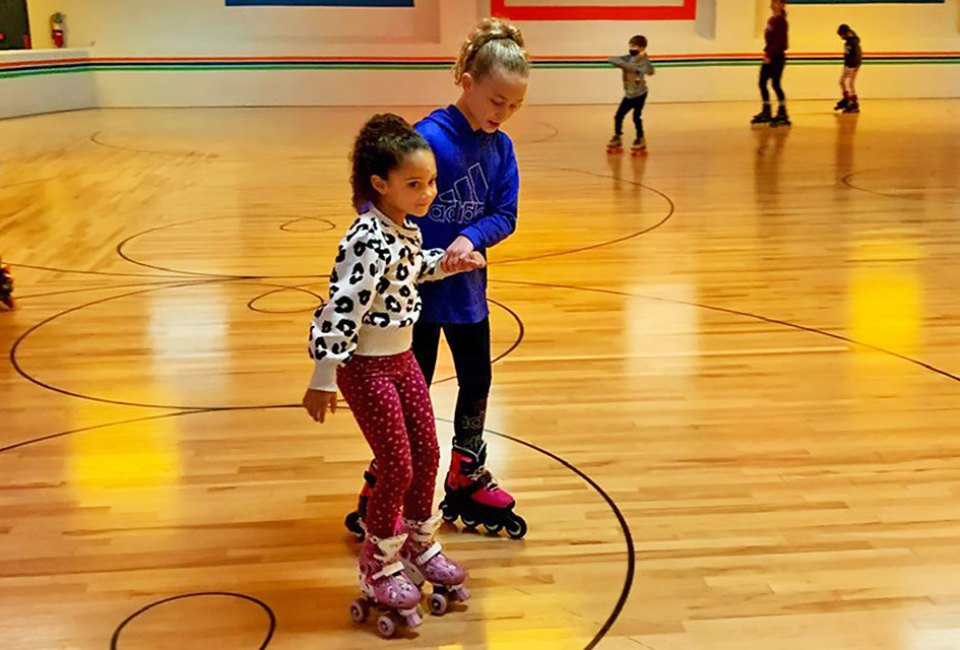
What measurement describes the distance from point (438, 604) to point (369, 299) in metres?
0.69

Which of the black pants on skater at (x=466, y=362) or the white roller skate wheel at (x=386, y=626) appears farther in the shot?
the black pants on skater at (x=466, y=362)

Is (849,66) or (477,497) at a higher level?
(849,66)

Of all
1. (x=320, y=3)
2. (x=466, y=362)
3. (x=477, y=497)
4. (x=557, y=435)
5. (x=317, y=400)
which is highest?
(x=320, y=3)

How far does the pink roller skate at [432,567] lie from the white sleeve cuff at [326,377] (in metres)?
0.42

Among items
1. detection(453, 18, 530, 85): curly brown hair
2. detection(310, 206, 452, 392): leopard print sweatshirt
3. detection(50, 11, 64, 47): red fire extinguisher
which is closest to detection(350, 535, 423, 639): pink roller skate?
detection(310, 206, 452, 392): leopard print sweatshirt

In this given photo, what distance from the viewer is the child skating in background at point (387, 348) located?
196 cm

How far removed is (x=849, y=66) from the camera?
12.9 m

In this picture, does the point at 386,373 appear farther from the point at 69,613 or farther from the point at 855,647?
the point at 855,647

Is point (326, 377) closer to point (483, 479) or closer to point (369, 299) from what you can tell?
point (369, 299)

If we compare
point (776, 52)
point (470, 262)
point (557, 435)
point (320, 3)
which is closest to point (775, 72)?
point (776, 52)

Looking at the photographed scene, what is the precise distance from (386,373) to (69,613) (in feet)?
2.90

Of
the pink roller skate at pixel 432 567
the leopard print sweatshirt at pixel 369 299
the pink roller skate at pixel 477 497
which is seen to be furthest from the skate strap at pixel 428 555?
the leopard print sweatshirt at pixel 369 299

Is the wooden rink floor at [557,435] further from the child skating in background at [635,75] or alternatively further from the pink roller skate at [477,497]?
the child skating in background at [635,75]

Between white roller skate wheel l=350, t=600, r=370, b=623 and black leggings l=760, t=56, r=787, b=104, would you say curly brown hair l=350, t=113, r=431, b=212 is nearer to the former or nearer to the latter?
white roller skate wheel l=350, t=600, r=370, b=623
